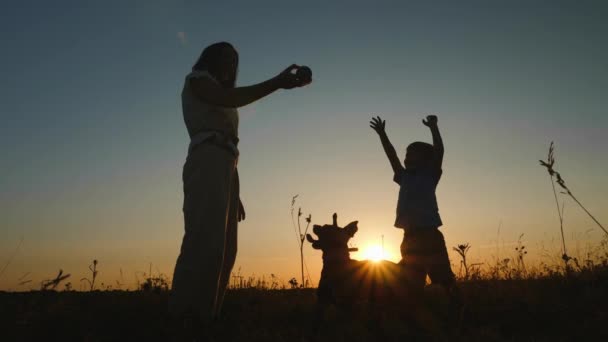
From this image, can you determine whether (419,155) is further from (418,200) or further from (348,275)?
(348,275)

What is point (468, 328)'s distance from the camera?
14.3 feet

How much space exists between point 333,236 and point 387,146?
1346 millimetres

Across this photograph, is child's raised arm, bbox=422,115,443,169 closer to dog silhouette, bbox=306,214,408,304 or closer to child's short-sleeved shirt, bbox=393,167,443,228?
child's short-sleeved shirt, bbox=393,167,443,228

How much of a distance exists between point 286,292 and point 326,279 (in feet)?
6.80

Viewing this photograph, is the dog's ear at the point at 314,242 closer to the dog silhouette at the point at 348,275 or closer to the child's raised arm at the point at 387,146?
the dog silhouette at the point at 348,275

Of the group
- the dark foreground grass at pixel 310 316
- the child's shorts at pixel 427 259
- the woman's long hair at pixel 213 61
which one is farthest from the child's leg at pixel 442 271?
the woman's long hair at pixel 213 61

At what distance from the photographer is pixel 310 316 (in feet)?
16.5

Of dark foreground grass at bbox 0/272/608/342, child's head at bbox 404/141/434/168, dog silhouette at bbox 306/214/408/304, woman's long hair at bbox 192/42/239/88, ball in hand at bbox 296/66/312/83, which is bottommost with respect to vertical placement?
dark foreground grass at bbox 0/272/608/342

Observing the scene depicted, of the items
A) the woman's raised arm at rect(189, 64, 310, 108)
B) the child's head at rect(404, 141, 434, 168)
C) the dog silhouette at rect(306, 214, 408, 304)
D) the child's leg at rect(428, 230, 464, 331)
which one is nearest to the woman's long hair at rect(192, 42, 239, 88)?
the woman's raised arm at rect(189, 64, 310, 108)

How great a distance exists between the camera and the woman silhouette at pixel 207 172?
11.8 feet

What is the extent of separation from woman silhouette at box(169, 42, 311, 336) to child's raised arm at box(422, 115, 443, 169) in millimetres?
2154

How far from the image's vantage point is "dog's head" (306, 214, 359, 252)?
4934mm

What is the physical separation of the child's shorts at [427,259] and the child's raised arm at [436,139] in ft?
2.71

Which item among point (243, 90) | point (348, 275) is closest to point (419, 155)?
point (348, 275)
